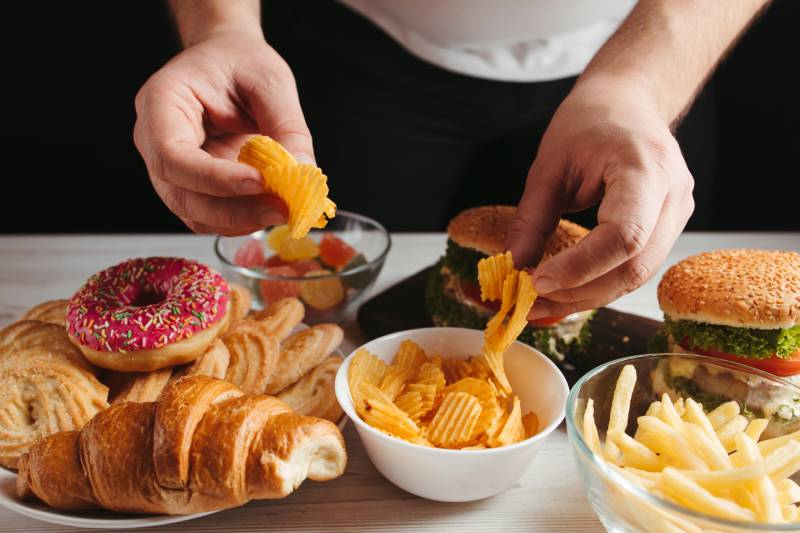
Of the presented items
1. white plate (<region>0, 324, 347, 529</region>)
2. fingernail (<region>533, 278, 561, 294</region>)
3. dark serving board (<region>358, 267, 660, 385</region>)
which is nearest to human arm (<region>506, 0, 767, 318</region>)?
fingernail (<region>533, 278, 561, 294</region>)

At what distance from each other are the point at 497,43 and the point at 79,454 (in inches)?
81.8

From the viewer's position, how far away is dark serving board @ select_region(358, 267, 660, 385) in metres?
2.09

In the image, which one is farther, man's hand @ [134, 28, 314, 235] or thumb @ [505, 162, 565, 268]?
thumb @ [505, 162, 565, 268]

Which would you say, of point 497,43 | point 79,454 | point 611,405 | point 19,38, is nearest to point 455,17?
point 497,43

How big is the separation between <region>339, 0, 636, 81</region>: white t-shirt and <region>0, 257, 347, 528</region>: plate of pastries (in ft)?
4.20

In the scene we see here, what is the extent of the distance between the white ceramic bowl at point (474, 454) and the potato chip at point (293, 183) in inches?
13.9

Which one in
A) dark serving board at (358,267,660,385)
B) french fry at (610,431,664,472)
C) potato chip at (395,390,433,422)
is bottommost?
dark serving board at (358,267,660,385)

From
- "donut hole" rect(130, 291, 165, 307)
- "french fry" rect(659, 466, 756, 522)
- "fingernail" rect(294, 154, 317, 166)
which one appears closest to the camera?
"french fry" rect(659, 466, 756, 522)

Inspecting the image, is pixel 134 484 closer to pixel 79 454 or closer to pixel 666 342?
pixel 79 454

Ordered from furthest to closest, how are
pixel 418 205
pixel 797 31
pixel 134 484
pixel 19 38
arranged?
pixel 19 38 → pixel 797 31 → pixel 418 205 → pixel 134 484

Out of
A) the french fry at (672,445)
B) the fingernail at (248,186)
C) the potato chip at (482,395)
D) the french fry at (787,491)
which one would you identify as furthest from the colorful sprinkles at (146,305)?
the french fry at (787,491)

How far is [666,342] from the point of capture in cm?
199

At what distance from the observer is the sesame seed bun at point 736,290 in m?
1.67

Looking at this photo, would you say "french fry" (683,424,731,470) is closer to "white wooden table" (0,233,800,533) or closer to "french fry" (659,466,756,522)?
"french fry" (659,466,756,522)
